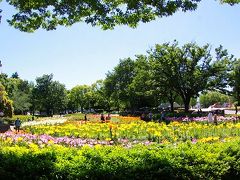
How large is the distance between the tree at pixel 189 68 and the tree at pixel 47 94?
5726 centimetres

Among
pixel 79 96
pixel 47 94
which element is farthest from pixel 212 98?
pixel 47 94

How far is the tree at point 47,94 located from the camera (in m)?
103

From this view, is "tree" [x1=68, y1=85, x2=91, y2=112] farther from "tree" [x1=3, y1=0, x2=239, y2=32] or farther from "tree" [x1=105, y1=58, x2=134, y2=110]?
"tree" [x1=3, y1=0, x2=239, y2=32]

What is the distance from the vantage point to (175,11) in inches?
420

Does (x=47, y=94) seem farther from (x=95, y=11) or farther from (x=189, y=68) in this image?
(x=95, y=11)

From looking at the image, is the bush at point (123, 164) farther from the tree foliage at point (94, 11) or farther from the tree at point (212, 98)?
the tree at point (212, 98)

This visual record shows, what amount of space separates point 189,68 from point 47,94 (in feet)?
199

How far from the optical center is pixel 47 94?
104m

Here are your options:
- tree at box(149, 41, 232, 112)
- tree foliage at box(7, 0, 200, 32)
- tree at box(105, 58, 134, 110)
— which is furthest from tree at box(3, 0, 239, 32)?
tree at box(105, 58, 134, 110)

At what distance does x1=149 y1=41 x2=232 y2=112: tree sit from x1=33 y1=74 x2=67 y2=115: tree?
57260 millimetres

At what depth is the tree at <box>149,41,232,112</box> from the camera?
4844 centimetres

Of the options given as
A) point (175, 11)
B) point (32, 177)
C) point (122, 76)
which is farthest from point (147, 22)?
point (122, 76)

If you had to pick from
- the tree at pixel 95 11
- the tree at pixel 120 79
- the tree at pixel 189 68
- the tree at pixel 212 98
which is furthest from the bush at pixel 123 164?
the tree at pixel 212 98

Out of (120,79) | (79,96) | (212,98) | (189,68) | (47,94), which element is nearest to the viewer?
(189,68)
